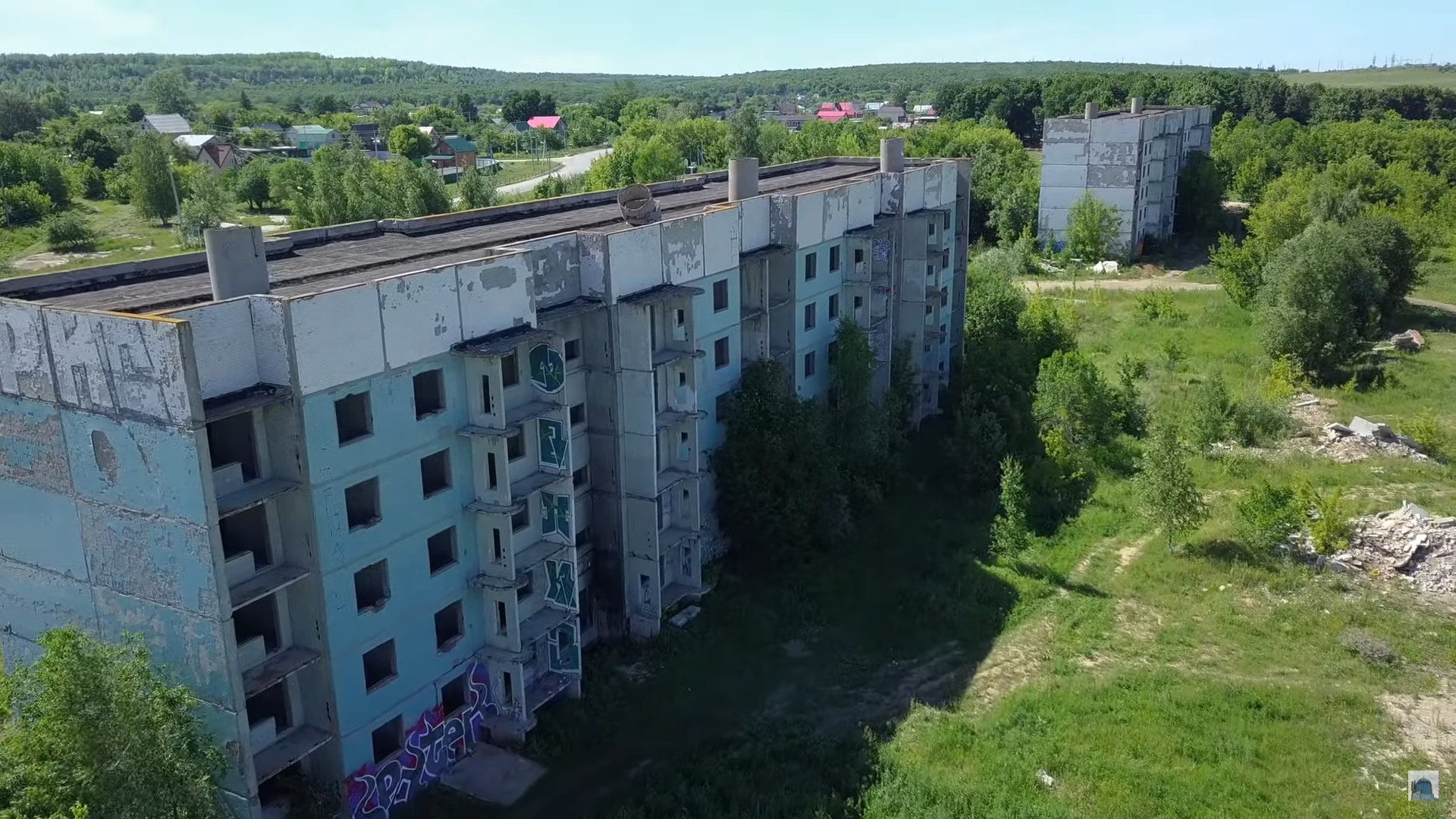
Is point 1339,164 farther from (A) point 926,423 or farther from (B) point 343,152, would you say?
(B) point 343,152

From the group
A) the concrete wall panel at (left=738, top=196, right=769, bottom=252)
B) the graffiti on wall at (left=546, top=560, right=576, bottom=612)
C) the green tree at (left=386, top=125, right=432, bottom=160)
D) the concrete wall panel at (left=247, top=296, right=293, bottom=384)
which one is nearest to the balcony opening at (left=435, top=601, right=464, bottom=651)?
the graffiti on wall at (left=546, top=560, right=576, bottom=612)

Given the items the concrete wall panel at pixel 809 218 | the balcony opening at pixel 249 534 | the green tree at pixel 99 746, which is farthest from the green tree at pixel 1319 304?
the green tree at pixel 99 746

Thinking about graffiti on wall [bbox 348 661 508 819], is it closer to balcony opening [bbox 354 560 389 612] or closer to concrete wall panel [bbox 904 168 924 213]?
balcony opening [bbox 354 560 389 612]

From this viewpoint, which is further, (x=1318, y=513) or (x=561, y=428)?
(x=1318, y=513)

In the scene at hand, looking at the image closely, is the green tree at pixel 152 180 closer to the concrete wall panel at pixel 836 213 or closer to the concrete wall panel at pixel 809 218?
the concrete wall panel at pixel 836 213

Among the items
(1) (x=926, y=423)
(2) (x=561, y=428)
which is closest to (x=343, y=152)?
(1) (x=926, y=423)

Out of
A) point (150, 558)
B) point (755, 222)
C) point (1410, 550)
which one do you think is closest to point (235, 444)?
point (150, 558)
